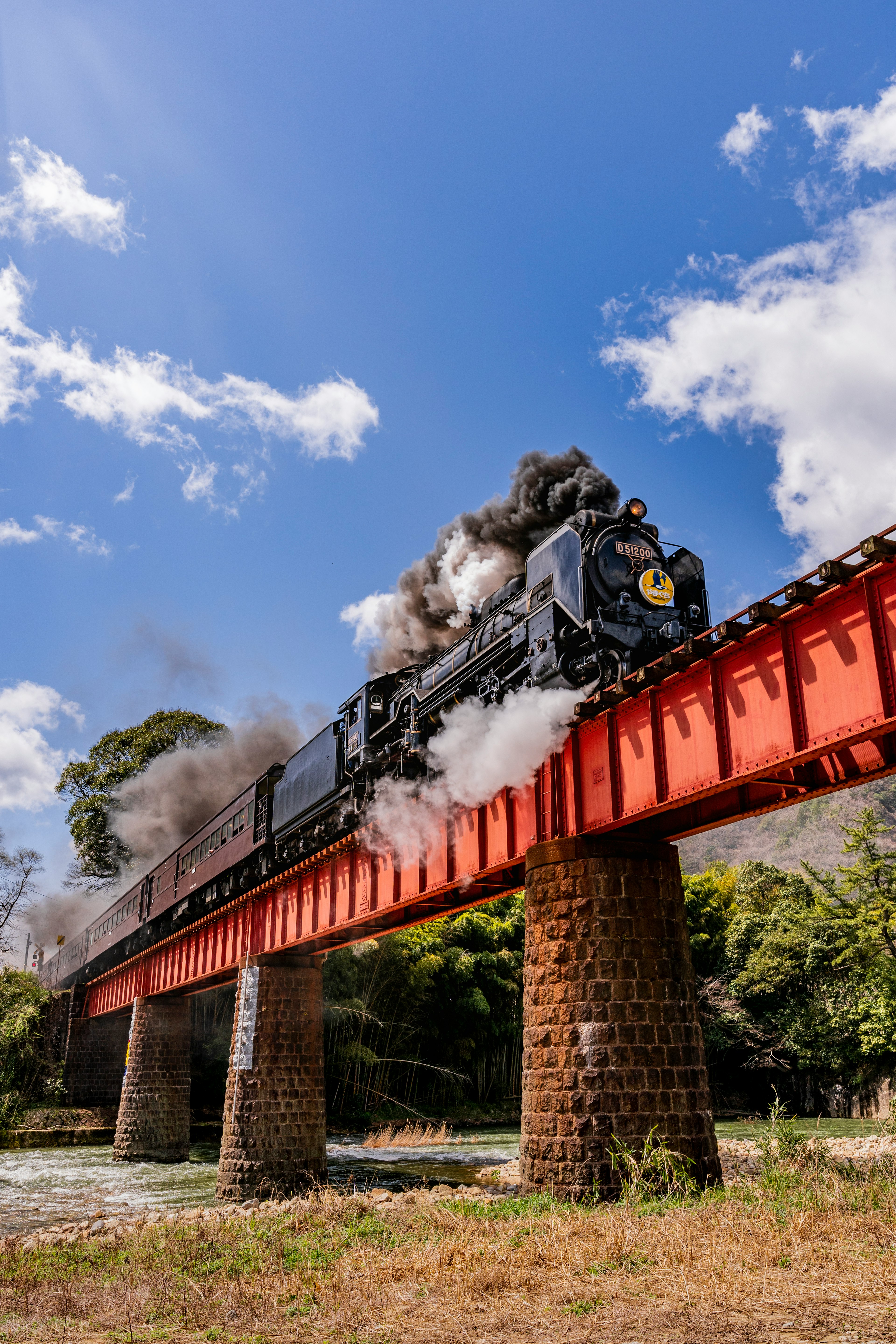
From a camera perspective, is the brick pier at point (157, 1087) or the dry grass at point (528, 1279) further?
the brick pier at point (157, 1087)

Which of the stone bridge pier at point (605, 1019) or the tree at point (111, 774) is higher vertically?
the tree at point (111, 774)

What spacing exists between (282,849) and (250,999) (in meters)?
3.62

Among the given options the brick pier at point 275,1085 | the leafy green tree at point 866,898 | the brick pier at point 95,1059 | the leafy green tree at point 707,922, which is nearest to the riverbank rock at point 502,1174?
the brick pier at point 275,1085

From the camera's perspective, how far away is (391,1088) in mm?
43219

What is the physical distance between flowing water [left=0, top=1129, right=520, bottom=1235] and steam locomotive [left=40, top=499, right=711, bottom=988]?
743cm

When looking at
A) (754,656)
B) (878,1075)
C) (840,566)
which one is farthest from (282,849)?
(878,1075)

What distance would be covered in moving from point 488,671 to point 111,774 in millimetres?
47147

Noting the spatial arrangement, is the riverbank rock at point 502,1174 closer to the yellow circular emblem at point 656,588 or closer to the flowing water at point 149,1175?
the flowing water at point 149,1175

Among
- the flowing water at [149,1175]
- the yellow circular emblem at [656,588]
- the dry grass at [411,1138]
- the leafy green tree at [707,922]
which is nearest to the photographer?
the yellow circular emblem at [656,588]

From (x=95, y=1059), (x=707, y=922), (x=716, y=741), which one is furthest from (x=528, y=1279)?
(x=707, y=922)

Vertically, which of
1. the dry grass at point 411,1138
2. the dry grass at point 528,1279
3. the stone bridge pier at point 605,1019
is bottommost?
the dry grass at point 411,1138

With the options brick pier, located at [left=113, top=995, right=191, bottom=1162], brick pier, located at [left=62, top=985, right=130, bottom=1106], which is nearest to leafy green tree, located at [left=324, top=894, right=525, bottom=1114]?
brick pier, located at [left=113, top=995, right=191, bottom=1162]

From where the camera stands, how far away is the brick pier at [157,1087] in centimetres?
3152

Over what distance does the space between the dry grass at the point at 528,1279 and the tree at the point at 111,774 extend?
158 feet
